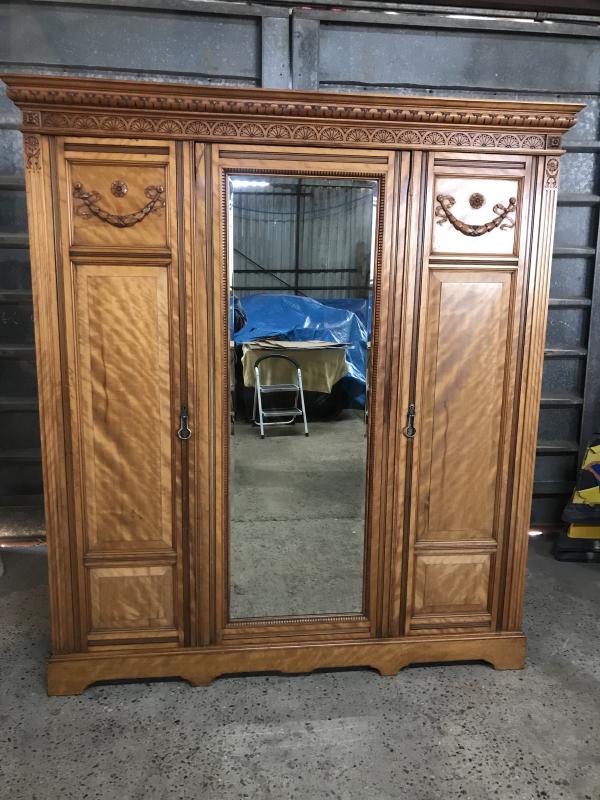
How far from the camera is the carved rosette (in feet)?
6.13

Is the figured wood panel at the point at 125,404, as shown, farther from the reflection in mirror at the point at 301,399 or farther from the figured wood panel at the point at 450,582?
the figured wood panel at the point at 450,582

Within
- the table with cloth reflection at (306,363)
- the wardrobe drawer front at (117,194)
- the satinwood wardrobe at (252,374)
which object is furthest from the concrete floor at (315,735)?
the wardrobe drawer front at (117,194)

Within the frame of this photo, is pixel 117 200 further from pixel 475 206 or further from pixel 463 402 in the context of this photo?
pixel 463 402

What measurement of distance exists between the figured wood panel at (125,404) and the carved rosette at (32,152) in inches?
12.5

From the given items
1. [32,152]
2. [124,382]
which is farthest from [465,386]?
[32,152]

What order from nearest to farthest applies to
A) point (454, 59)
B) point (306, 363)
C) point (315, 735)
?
point (315, 735), point (306, 363), point (454, 59)

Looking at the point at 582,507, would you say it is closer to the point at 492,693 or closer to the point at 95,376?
the point at 492,693

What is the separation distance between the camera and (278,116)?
193 cm

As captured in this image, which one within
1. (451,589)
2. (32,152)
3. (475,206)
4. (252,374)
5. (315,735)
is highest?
(32,152)

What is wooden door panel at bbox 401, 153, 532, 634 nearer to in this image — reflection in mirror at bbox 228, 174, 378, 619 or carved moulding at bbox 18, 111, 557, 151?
carved moulding at bbox 18, 111, 557, 151

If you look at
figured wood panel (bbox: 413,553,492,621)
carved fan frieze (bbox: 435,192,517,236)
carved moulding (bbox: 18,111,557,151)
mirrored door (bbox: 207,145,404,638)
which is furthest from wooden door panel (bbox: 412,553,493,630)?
carved moulding (bbox: 18,111,557,151)

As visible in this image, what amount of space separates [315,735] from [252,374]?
119 centimetres

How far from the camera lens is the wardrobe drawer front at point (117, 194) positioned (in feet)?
6.25

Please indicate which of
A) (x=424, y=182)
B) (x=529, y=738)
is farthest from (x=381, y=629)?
(x=424, y=182)
